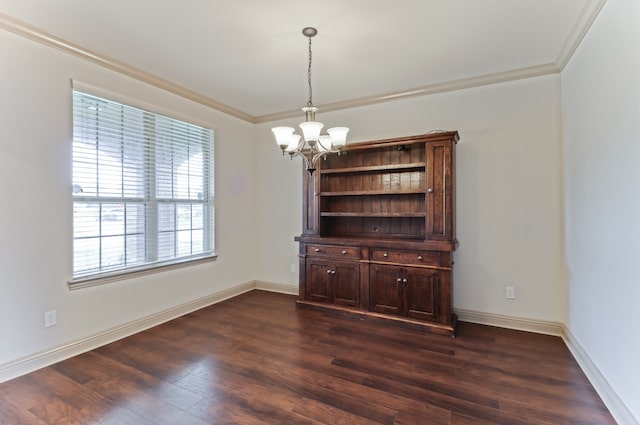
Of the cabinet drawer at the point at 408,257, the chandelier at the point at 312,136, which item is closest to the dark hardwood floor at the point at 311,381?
the cabinet drawer at the point at 408,257

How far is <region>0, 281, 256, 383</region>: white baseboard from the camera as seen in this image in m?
2.32

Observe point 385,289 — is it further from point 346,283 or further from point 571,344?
point 571,344

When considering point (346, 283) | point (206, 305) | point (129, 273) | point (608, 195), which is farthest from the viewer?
point (206, 305)

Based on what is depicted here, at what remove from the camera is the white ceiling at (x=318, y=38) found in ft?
7.20

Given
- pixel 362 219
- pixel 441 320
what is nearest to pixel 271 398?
pixel 441 320

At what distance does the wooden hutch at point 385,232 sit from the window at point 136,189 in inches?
54.5

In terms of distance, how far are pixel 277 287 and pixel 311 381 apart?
8.07ft

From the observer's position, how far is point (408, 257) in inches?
128

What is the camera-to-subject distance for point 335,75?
3.30 metres

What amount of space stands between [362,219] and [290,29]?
231cm

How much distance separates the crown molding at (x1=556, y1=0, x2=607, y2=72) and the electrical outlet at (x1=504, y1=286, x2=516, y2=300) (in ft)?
7.17

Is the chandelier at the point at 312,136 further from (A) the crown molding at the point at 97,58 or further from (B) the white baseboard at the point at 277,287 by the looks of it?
(B) the white baseboard at the point at 277,287

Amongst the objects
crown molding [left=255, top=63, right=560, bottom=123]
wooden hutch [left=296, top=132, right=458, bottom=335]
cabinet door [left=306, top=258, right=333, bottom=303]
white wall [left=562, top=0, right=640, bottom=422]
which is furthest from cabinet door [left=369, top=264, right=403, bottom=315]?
crown molding [left=255, top=63, right=560, bottom=123]

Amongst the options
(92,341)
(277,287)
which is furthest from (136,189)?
(277,287)
